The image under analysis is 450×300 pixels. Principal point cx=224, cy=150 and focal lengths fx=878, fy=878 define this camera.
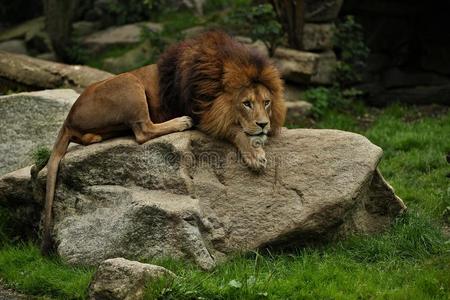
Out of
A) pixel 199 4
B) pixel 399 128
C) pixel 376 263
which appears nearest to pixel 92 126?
pixel 376 263

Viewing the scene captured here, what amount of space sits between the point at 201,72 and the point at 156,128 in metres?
0.64

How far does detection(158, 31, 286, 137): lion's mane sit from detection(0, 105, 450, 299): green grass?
1225mm

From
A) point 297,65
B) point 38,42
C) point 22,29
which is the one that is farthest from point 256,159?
point 22,29

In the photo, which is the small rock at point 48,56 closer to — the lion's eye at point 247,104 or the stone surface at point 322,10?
the stone surface at point 322,10

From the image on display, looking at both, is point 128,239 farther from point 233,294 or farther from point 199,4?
point 199,4

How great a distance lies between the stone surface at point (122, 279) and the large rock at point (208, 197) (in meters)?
0.71

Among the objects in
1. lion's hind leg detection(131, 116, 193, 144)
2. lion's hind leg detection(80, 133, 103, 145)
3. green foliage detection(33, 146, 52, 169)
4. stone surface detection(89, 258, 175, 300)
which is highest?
lion's hind leg detection(131, 116, 193, 144)

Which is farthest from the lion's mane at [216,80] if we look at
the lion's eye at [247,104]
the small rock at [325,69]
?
the small rock at [325,69]

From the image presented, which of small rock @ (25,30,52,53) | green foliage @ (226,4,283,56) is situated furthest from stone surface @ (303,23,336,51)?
small rock @ (25,30,52,53)

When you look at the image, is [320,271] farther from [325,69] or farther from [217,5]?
[217,5]

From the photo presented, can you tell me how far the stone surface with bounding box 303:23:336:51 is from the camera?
13961 millimetres

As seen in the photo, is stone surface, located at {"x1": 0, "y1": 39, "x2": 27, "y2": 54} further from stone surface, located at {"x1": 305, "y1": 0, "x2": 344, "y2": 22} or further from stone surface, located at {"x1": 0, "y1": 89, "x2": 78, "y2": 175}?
stone surface, located at {"x1": 0, "y1": 89, "x2": 78, "y2": 175}

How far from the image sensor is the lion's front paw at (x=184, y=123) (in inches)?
302

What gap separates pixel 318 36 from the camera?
14.0 meters
